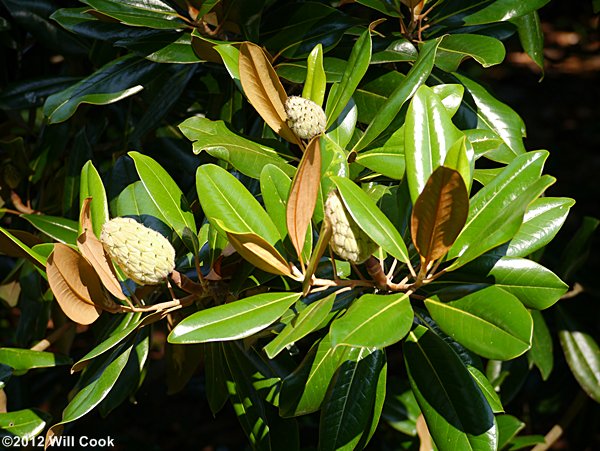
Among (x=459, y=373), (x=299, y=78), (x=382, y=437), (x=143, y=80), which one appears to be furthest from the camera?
(x=382, y=437)

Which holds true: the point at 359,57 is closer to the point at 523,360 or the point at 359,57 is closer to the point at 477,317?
the point at 477,317

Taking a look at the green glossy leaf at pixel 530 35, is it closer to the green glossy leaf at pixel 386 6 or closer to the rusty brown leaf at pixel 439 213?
the green glossy leaf at pixel 386 6

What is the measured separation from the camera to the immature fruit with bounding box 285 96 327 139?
1034 millimetres

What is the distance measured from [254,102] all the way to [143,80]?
35 cm

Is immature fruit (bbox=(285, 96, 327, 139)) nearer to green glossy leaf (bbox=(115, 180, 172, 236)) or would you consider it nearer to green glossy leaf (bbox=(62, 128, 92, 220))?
green glossy leaf (bbox=(115, 180, 172, 236))

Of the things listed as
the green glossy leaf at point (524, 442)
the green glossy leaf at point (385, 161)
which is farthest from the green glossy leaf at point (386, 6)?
the green glossy leaf at point (524, 442)

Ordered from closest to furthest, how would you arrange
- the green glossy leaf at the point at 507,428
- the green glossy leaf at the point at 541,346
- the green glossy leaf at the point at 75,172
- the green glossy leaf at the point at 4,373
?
1. the green glossy leaf at the point at 4,373
2. the green glossy leaf at the point at 75,172
3. the green glossy leaf at the point at 507,428
4. the green glossy leaf at the point at 541,346

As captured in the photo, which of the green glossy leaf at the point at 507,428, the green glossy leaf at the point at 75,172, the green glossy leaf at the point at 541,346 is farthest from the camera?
the green glossy leaf at the point at 541,346

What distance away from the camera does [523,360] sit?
73.4 inches

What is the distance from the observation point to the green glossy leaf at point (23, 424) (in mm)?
1287

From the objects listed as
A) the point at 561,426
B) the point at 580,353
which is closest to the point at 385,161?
the point at 580,353

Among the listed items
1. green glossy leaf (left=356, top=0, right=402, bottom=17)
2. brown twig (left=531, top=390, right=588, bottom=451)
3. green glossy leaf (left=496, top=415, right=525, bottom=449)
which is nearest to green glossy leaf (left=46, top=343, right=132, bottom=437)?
green glossy leaf (left=356, top=0, right=402, bottom=17)

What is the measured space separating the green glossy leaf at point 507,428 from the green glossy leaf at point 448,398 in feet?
2.34

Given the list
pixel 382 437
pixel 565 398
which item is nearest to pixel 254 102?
pixel 382 437
